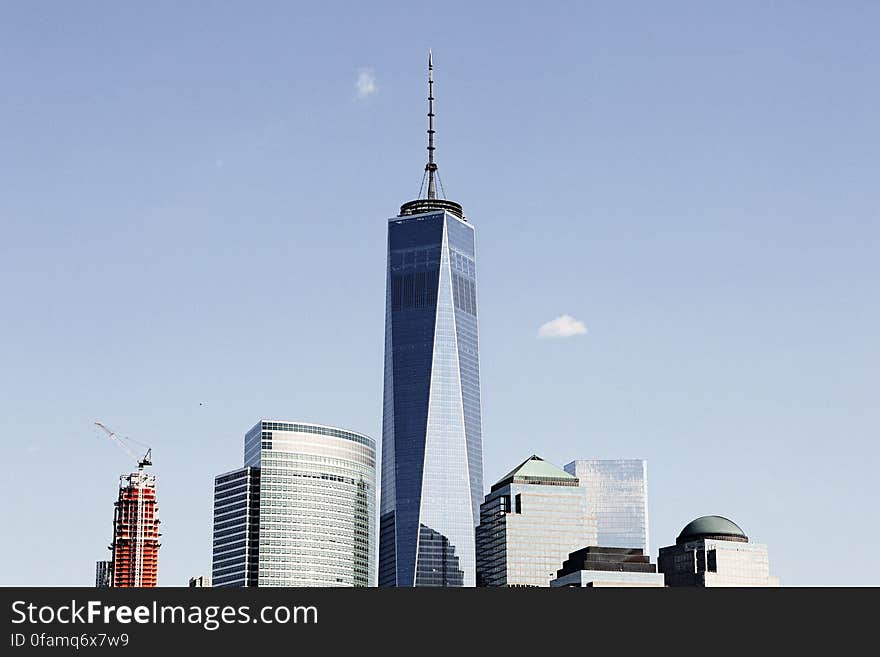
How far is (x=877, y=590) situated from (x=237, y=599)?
2431cm

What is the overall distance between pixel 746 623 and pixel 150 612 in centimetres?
2222

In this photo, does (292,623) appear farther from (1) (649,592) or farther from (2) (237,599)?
(1) (649,592)

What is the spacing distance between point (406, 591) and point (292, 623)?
452cm

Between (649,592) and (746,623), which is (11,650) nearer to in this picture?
(649,592)

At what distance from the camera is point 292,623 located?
2014 inches

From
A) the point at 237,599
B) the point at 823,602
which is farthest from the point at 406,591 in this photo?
the point at 823,602

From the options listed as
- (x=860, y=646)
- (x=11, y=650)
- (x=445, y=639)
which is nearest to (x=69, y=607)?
(x=11, y=650)

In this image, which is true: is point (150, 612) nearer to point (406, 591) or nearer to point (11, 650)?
point (11, 650)

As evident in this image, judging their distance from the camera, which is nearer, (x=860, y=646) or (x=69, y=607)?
(x=69, y=607)

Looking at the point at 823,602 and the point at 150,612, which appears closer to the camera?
the point at 150,612

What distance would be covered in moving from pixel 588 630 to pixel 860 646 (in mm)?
10270

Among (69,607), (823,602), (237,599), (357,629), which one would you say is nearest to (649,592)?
(823,602)

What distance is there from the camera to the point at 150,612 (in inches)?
1984

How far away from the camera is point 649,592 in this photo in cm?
5422
